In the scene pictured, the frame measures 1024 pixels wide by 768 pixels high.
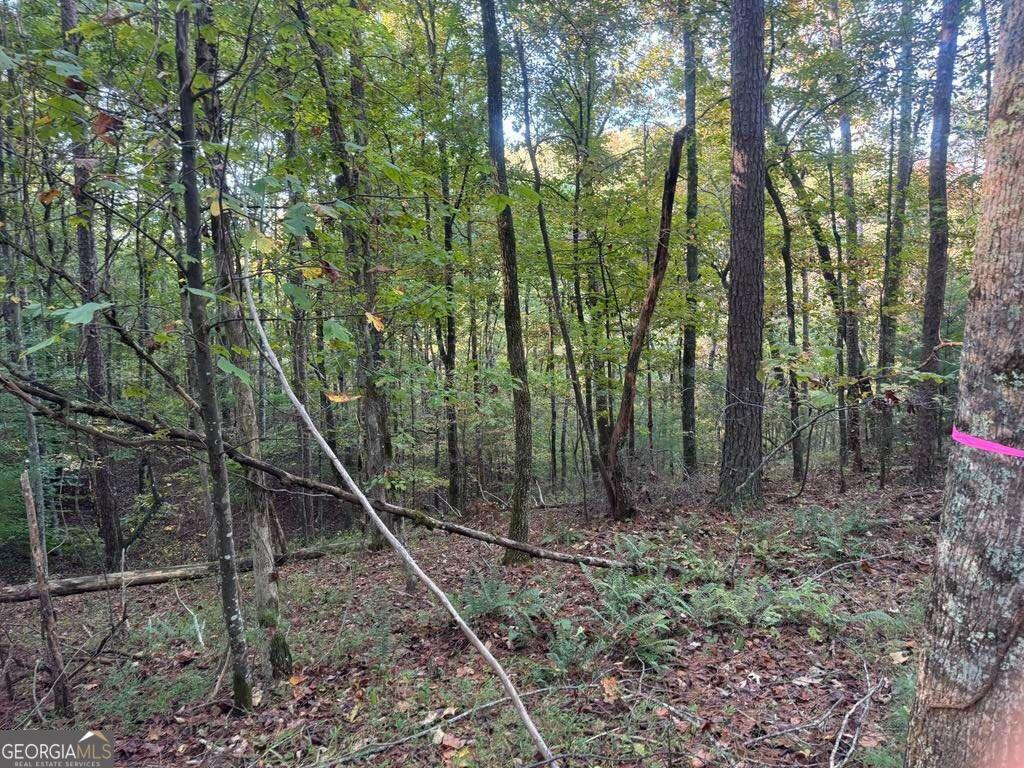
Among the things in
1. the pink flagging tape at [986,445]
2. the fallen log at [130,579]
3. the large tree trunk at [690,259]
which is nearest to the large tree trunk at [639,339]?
the large tree trunk at [690,259]

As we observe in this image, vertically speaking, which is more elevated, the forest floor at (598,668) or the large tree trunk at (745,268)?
the large tree trunk at (745,268)

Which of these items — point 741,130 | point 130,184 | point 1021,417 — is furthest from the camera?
point 741,130

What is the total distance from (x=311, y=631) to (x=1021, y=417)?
6.56 metres

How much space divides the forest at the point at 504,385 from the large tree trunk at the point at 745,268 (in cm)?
5

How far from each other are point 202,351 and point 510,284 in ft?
13.0

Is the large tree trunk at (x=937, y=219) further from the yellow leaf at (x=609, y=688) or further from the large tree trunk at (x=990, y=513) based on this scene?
the large tree trunk at (x=990, y=513)

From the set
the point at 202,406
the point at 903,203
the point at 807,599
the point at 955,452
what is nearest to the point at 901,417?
Answer: the point at 903,203

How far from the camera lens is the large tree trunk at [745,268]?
6.78m

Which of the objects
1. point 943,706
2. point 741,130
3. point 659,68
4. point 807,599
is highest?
point 659,68

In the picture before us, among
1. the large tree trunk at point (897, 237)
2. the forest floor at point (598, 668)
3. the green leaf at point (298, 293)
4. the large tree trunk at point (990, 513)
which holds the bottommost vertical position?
the forest floor at point (598, 668)

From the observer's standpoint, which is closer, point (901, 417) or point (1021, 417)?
point (1021, 417)

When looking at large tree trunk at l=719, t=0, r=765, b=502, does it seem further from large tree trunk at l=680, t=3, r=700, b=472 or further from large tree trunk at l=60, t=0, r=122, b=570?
large tree trunk at l=60, t=0, r=122, b=570

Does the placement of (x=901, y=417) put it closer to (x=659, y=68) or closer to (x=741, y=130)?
(x=741, y=130)

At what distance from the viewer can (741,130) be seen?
270 inches
